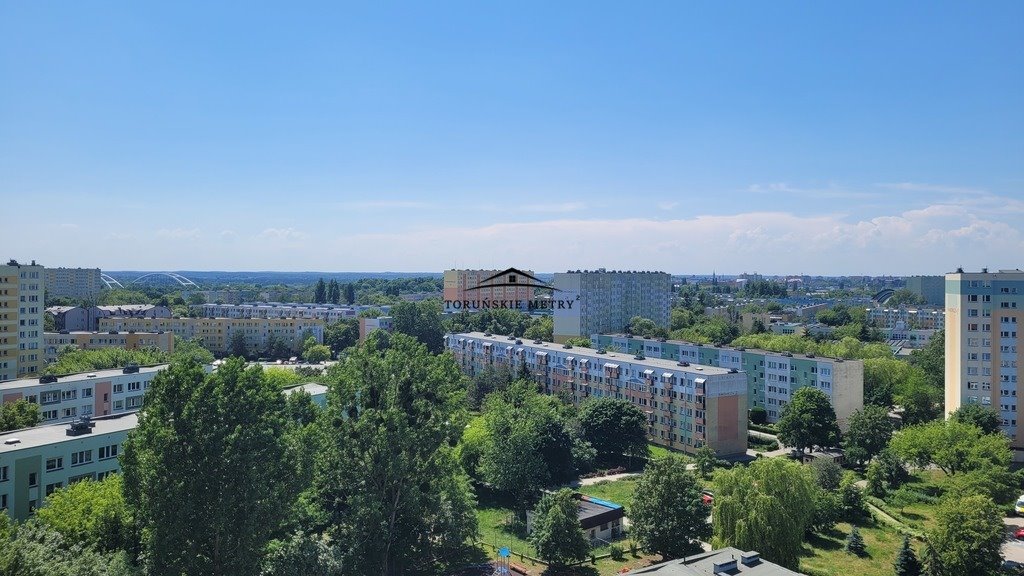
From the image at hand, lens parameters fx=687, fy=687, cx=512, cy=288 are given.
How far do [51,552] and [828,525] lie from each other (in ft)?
77.3

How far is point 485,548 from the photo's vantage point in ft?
73.3

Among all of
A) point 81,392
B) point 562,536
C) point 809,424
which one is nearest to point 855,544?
point 562,536

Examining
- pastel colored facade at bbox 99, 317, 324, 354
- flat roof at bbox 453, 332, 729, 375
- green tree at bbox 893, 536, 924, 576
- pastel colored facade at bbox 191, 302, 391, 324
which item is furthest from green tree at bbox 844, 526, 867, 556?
pastel colored facade at bbox 191, 302, 391, 324

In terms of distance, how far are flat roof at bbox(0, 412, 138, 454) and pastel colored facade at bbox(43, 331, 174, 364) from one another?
32152 millimetres

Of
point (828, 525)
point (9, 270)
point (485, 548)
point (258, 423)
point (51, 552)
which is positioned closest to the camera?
point (51, 552)

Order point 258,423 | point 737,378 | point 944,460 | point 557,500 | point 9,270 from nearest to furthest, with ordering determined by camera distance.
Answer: point 258,423 < point 557,500 < point 944,460 < point 737,378 < point 9,270

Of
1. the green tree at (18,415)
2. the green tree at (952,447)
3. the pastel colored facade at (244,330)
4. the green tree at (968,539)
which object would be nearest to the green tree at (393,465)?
the green tree at (968,539)

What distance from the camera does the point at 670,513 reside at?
65.0ft

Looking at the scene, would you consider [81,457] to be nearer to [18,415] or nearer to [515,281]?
[18,415]

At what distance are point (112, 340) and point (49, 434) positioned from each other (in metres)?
37.5

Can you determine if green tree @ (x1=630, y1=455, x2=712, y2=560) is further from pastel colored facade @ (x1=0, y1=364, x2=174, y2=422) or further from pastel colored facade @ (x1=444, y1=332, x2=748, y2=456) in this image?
pastel colored facade @ (x1=0, y1=364, x2=174, y2=422)

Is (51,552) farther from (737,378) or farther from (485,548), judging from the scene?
(737,378)

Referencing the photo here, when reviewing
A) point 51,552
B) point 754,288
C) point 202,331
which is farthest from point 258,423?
point 754,288

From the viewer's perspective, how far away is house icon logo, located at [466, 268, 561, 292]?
68.0m
